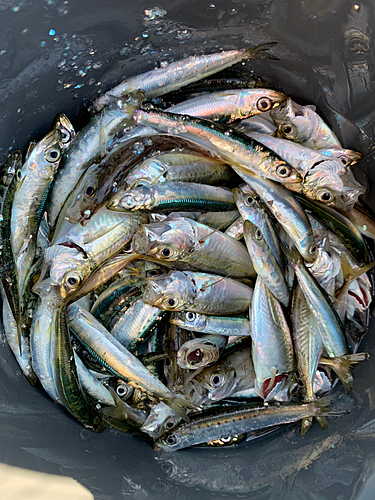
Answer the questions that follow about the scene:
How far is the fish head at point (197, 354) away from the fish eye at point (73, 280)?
623 mm

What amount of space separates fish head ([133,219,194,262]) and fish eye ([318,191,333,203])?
689 mm

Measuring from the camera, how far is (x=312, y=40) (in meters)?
2.06

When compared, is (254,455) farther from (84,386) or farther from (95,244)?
(95,244)

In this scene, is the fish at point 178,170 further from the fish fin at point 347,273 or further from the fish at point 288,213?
the fish fin at point 347,273

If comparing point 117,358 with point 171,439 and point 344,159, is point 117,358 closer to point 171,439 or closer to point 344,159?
point 171,439

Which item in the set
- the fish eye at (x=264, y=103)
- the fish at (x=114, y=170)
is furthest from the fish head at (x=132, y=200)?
the fish eye at (x=264, y=103)

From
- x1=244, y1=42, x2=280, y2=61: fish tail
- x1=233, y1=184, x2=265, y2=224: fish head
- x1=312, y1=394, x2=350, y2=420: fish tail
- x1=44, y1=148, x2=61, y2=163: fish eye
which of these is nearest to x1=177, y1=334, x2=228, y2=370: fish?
x1=312, y1=394, x2=350, y2=420: fish tail

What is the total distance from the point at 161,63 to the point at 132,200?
2.95 feet

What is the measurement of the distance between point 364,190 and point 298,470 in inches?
57.0

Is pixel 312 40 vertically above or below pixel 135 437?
above

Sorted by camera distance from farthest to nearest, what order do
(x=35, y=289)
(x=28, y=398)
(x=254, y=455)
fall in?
(x=254, y=455), (x=28, y=398), (x=35, y=289)

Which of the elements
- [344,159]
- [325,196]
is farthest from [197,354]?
[344,159]

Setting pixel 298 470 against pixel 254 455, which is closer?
pixel 298 470

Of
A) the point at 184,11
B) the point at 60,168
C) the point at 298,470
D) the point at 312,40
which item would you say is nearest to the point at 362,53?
the point at 312,40
